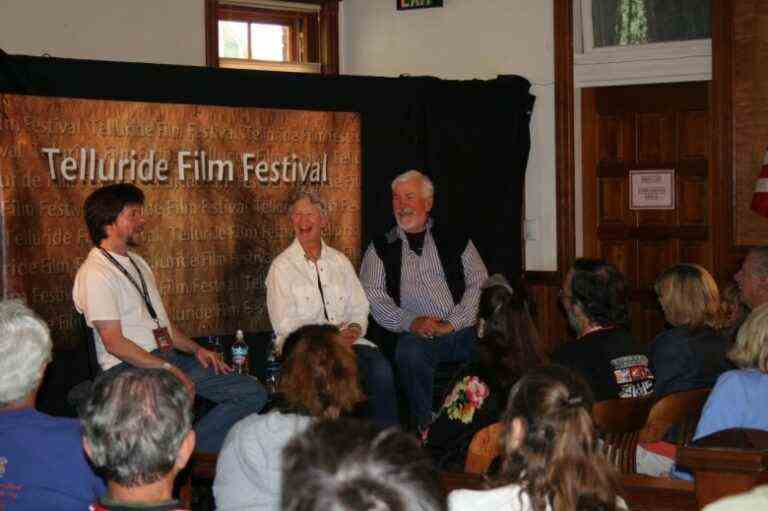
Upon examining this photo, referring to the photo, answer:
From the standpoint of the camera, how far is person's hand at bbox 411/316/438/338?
544cm

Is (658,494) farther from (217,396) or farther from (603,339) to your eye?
(217,396)

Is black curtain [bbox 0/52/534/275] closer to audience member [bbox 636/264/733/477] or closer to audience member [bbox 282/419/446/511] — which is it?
audience member [bbox 636/264/733/477]

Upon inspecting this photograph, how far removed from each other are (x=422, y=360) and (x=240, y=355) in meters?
0.85

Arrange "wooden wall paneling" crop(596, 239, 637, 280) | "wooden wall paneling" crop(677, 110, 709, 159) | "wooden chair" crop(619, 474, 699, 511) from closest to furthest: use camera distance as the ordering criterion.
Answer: "wooden chair" crop(619, 474, 699, 511) < "wooden wall paneling" crop(677, 110, 709, 159) < "wooden wall paneling" crop(596, 239, 637, 280)

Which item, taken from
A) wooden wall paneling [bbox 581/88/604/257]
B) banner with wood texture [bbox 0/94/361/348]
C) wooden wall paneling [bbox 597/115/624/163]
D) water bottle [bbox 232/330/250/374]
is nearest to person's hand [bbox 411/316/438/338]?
banner with wood texture [bbox 0/94/361/348]

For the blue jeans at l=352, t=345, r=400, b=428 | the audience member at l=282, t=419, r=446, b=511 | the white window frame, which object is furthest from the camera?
the white window frame

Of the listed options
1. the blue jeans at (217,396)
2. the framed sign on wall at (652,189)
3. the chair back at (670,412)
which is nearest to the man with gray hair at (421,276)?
the blue jeans at (217,396)

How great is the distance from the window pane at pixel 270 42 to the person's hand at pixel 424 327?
232cm

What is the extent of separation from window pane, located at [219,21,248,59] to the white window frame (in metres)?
1.96

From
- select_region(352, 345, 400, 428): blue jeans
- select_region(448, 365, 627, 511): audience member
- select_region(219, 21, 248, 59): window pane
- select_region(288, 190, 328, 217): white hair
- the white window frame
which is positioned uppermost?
select_region(219, 21, 248, 59): window pane

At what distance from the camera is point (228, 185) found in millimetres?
5512

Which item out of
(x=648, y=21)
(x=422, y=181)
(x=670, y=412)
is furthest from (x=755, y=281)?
(x=648, y=21)

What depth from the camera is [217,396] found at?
4.76 m

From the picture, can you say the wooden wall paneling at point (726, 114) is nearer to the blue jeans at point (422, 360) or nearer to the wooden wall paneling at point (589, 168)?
the wooden wall paneling at point (589, 168)
